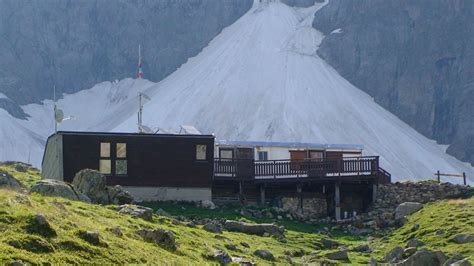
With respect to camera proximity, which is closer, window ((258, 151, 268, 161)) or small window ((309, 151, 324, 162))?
window ((258, 151, 268, 161))

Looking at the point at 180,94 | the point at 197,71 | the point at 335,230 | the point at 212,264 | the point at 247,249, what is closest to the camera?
the point at 212,264

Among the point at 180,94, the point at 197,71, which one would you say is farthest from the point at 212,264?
the point at 197,71

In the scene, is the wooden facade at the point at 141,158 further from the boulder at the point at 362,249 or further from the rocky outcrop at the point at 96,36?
the rocky outcrop at the point at 96,36

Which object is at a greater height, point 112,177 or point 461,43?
point 461,43

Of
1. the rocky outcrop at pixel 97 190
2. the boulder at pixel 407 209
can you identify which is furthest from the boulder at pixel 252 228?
the boulder at pixel 407 209

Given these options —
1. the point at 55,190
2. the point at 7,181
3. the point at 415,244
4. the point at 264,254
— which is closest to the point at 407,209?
the point at 415,244

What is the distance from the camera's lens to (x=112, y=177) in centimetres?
5066

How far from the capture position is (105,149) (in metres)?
50.9

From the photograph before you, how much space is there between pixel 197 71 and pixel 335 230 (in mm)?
121317

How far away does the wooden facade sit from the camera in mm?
50531

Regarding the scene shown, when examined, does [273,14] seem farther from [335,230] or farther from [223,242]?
[223,242]

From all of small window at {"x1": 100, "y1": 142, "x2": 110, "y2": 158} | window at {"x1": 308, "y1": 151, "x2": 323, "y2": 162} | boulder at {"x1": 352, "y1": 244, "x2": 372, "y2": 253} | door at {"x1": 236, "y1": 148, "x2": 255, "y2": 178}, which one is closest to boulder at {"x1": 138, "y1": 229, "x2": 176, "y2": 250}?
boulder at {"x1": 352, "y1": 244, "x2": 372, "y2": 253}

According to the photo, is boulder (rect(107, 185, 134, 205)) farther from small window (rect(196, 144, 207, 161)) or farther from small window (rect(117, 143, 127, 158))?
small window (rect(196, 144, 207, 161))

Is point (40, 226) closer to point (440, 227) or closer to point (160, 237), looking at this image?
point (160, 237)
